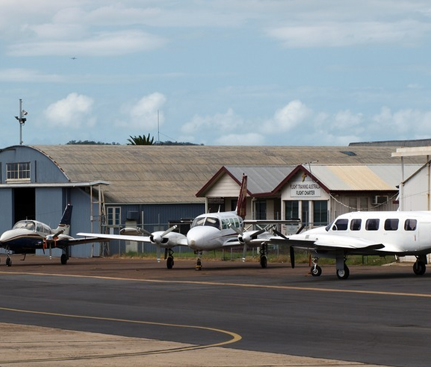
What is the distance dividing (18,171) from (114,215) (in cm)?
952

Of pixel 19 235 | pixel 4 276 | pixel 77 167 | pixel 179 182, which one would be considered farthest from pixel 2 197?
pixel 4 276

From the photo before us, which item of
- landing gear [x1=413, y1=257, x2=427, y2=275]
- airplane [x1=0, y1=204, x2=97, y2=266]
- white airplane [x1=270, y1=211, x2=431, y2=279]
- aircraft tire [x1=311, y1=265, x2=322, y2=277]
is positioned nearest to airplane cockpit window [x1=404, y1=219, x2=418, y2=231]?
white airplane [x1=270, y1=211, x2=431, y2=279]

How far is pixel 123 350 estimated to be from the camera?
17.2m

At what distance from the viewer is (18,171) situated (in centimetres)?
7038

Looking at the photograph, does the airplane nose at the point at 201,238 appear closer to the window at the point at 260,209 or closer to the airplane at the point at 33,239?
the airplane at the point at 33,239

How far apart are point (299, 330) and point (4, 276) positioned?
2370 centimetres

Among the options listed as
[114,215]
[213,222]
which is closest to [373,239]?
[213,222]

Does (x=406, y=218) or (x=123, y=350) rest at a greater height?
(x=406, y=218)

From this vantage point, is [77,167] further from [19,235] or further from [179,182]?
[19,235]

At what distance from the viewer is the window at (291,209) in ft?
187

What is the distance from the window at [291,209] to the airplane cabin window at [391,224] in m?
21.0

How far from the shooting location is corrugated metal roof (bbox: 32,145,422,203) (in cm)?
6681

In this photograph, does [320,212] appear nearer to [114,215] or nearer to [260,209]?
[260,209]

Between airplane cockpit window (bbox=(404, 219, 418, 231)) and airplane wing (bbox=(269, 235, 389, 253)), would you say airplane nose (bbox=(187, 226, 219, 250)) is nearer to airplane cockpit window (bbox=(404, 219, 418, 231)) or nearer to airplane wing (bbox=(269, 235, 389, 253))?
airplane wing (bbox=(269, 235, 389, 253))
